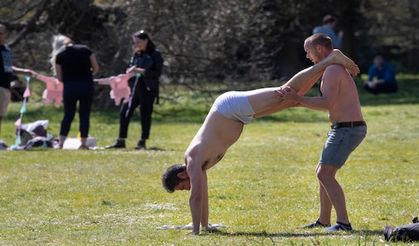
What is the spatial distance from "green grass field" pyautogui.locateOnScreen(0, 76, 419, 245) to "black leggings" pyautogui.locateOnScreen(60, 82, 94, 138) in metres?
0.70

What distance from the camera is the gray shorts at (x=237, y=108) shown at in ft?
28.6

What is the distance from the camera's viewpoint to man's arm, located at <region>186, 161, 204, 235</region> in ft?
28.7

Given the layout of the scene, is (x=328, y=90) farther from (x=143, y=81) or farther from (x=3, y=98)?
(x=3, y=98)

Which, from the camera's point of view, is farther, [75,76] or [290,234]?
[75,76]

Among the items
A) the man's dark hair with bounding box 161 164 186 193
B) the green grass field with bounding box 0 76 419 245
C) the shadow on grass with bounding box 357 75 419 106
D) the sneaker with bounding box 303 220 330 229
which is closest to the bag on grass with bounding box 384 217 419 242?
the green grass field with bounding box 0 76 419 245

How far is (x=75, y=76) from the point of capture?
17.3m

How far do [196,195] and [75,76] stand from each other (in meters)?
8.84

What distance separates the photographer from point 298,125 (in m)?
22.2

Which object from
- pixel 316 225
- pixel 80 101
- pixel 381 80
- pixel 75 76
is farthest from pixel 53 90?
pixel 381 80

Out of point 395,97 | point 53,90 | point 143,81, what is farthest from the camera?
point 395,97

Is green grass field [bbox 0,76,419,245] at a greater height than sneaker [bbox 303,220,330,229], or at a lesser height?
lesser

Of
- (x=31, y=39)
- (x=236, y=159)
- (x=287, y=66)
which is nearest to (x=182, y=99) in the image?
(x=31, y=39)

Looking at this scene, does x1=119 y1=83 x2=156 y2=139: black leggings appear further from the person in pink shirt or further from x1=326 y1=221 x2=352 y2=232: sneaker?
x1=326 y1=221 x2=352 y2=232: sneaker

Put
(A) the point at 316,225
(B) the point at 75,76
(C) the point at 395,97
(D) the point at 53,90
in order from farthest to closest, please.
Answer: (C) the point at 395,97 → (D) the point at 53,90 → (B) the point at 75,76 → (A) the point at 316,225
